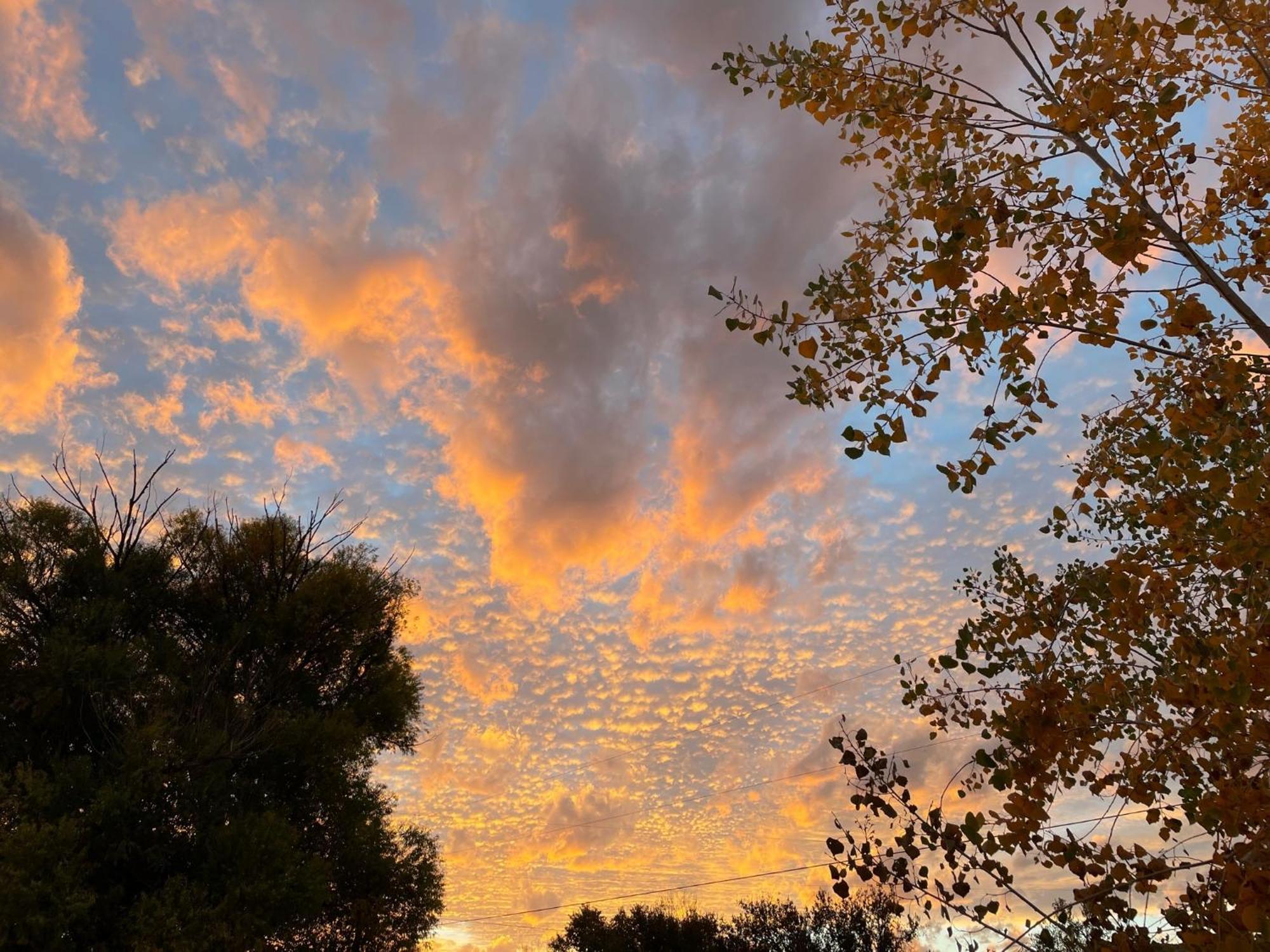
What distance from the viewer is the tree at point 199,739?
42.6 feet

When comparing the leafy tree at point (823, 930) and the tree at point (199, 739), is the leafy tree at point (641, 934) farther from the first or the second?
the tree at point (199, 739)

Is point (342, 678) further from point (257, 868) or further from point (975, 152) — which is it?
point (975, 152)

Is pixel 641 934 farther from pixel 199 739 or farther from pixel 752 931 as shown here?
pixel 199 739

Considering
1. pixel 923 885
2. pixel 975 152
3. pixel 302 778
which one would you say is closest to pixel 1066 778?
pixel 923 885

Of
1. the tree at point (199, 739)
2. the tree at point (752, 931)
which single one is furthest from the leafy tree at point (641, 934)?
the tree at point (199, 739)

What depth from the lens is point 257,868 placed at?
13.7m

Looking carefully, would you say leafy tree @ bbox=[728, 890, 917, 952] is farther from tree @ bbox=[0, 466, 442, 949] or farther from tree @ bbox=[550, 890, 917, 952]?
tree @ bbox=[0, 466, 442, 949]

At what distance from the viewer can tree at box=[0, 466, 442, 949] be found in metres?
13.0

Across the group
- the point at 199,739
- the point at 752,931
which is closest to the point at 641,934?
the point at 752,931

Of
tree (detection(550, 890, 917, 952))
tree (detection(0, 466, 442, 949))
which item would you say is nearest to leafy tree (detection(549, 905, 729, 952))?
tree (detection(550, 890, 917, 952))

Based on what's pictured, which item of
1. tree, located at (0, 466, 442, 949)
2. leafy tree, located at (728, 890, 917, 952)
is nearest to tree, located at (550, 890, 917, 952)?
leafy tree, located at (728, 890, 917, 952)

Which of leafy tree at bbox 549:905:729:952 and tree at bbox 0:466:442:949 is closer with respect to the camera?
tree at bbox 0:466:442:949

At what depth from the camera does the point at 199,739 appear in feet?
47.9

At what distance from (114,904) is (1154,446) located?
17.5 meters
